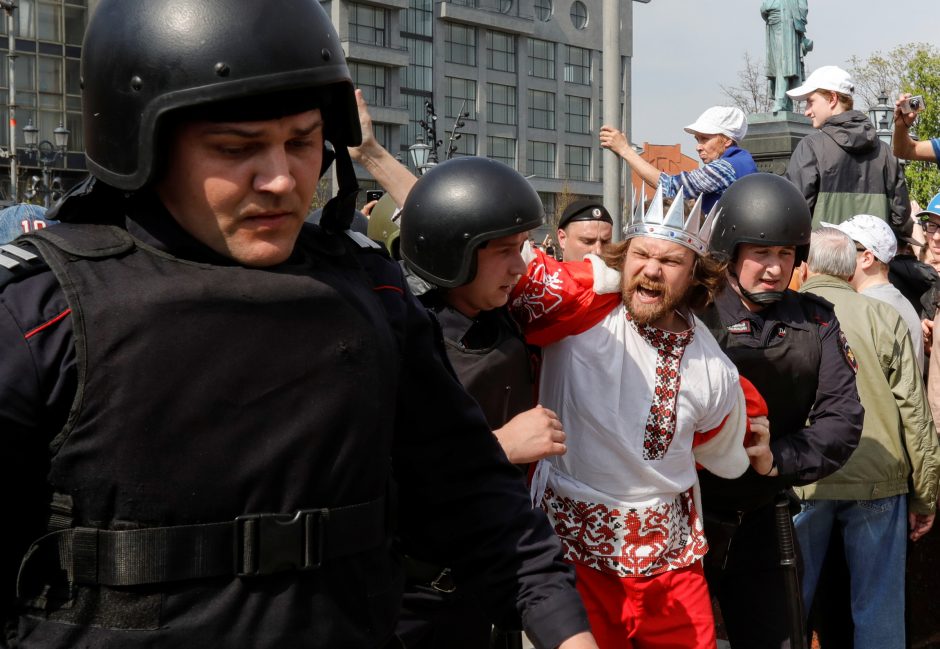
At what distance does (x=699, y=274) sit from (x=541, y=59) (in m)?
68.7

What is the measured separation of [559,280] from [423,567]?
961 mm

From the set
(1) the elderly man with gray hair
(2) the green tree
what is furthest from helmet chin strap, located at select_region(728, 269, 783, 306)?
(2) the green tree

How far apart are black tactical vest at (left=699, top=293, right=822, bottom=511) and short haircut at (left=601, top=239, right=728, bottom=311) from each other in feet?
0.99

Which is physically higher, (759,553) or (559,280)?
(559,280)

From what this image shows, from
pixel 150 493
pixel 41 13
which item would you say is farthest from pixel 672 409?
pixel 41 13

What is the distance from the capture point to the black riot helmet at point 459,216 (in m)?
3.25

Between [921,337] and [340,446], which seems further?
[921,337]

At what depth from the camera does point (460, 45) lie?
6569cm

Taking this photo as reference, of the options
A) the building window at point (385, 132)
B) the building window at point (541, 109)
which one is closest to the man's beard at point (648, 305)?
the building window at point (385, 132)

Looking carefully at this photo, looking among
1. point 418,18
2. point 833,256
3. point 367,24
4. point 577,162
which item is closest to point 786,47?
point 833,256

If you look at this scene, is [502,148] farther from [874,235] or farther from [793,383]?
[793,383]

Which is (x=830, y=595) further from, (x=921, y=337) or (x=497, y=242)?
(x=497, y=242)

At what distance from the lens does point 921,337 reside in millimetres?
5352

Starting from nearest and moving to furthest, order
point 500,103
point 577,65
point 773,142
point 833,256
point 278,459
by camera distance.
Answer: point 278,459, point 833,256, point 773,142, point 500,103, point 577,65
